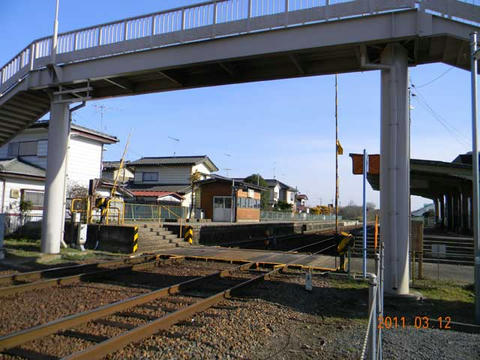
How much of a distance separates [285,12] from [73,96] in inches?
324

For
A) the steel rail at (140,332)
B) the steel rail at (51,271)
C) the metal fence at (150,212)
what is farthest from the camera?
the metal fence at (150,212)

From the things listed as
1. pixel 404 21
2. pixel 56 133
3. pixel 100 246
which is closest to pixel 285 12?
pixel 404 21

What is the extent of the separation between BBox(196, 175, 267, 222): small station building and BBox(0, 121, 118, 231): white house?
37.4ft

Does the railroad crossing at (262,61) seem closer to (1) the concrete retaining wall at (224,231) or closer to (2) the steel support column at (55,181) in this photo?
(2) the steel support column at (55,181)

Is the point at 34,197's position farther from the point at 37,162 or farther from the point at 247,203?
the point at 247,203

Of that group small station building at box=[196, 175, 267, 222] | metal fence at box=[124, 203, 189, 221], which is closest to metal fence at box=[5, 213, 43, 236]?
metal fence at box=[124, 203, 189, 221]

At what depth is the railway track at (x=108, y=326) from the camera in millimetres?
4453

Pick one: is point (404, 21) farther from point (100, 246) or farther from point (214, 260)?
point (100, 246)

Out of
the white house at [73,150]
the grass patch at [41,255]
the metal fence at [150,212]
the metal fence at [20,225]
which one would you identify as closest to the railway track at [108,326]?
the grass patch at [41,255]

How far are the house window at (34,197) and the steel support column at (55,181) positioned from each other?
7.79 meters

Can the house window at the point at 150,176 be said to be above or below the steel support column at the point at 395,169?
above

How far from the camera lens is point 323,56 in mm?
10500

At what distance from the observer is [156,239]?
17.2 metres

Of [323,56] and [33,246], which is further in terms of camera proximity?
[33,246]
